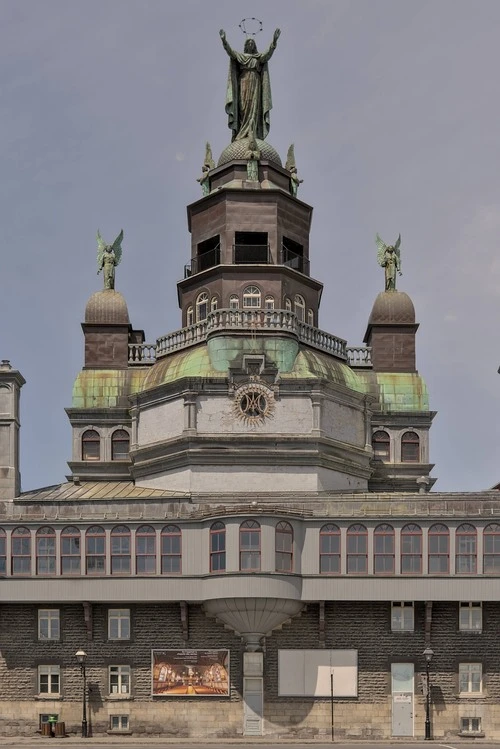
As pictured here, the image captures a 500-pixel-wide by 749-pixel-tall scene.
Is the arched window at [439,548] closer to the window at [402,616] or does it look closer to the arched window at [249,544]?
the window at [402,616]

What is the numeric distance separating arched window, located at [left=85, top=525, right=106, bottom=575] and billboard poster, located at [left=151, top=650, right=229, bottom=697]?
5.64 metres

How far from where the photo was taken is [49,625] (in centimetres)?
8869

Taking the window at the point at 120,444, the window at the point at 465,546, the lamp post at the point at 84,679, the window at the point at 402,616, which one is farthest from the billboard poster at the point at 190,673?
the window at the point at 120,444

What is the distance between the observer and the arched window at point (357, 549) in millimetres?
86688

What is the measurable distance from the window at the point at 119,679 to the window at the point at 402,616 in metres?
15.2

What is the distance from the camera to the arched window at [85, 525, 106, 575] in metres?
87.9

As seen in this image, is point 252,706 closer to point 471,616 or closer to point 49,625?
point 49,625

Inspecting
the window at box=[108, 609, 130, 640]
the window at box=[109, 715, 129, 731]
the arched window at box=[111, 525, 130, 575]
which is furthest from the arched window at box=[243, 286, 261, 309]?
the window at box=[109, 715, 129, 731]

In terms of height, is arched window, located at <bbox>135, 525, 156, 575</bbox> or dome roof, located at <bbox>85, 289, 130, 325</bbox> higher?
dome roof, located at <bbox>85, 289, 130, 325</bbox>

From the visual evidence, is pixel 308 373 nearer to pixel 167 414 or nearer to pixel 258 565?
pixel 167 414

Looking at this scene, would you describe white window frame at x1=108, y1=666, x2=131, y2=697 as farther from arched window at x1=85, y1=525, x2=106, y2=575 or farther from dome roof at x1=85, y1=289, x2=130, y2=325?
dome roof at x1=85, y1=289, x2=130, y2=325

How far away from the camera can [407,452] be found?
103m

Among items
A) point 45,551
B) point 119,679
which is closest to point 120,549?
point 45,551

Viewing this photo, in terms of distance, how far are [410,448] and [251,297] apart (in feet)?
47.7
